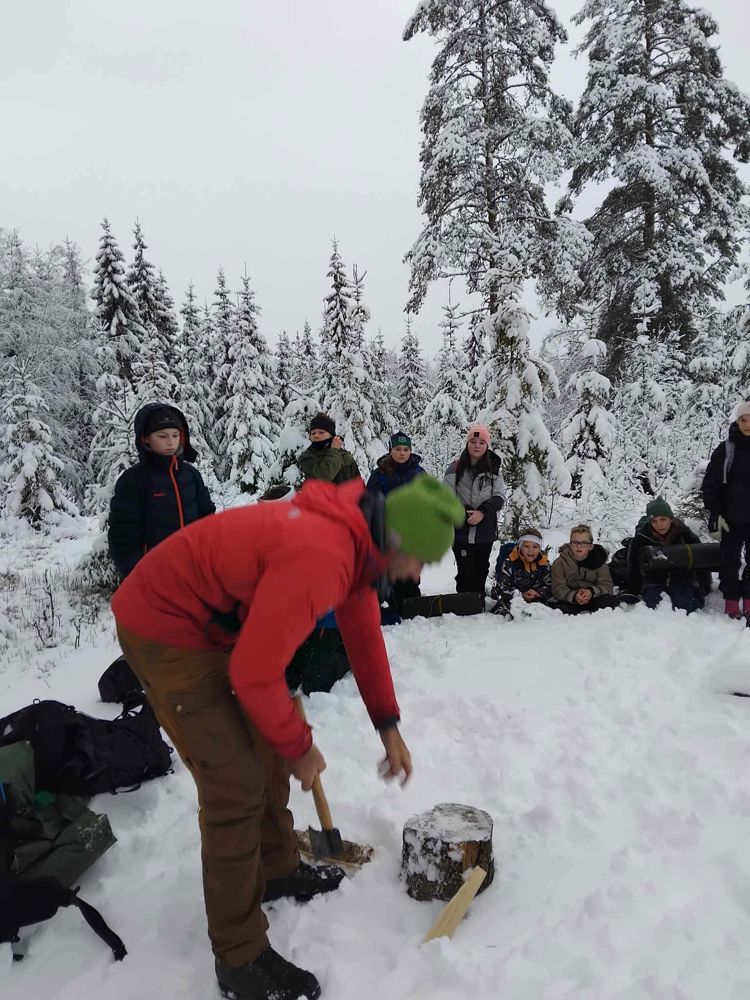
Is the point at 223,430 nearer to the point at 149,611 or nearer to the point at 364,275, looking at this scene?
the point at 364,275

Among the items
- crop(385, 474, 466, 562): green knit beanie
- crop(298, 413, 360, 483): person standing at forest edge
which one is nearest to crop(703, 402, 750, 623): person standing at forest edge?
crop(298, 413, 360, 483): person standing at forest edge

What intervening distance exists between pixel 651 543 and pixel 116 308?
21.7 meters

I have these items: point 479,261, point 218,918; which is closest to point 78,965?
point 218,918

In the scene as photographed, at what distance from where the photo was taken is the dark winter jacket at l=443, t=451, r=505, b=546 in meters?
6.78

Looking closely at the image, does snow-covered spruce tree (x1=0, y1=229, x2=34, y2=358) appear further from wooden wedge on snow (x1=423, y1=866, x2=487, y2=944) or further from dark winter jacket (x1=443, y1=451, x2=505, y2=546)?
wooden wedge on snow (x1=423, y1=866, x2=487, y2=944)

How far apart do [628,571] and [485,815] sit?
16.1 feet

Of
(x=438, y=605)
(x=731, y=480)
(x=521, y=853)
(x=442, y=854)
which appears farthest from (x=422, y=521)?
(x=731, y=480)

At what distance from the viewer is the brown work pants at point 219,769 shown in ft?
6.83

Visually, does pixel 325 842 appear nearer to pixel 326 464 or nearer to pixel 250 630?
pixel 250 630

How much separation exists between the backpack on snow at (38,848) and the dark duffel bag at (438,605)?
404 centimetres

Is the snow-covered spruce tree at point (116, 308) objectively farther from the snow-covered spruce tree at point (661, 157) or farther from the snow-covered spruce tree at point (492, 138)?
the snow-covered spruce tree at point (661, 157)

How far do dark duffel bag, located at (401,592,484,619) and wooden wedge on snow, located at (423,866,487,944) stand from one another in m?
4.10

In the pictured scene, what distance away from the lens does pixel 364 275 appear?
51.5 feet

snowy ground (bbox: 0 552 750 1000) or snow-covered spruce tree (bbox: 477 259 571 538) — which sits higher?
snow-covered spruce tree (bbox: 477 259 571 538)
